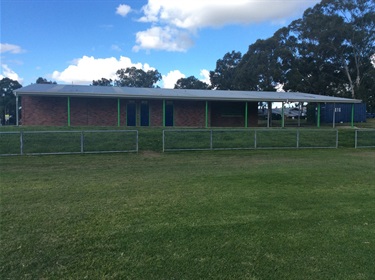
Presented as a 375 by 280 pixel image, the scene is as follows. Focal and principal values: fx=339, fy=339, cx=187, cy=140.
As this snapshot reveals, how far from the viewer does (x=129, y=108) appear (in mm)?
24328

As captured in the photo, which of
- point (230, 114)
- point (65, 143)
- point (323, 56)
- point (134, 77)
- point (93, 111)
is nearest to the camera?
point (65, 143)

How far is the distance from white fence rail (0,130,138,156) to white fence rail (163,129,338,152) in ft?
6.43

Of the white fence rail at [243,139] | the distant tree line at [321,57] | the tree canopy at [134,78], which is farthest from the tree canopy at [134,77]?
the white fence rail at [243,139]

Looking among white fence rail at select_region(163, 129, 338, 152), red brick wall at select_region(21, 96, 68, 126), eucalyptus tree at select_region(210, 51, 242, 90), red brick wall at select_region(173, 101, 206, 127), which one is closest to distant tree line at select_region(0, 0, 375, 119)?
eucalyptus tree at select_region(210, 51, 242, 90)

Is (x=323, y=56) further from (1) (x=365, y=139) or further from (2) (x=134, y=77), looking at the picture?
(2) (x=134, y=77)

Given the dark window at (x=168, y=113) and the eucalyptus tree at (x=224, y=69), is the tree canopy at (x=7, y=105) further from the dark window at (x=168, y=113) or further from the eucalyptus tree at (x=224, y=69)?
the eucalyptus tree at (x=224, y=69)

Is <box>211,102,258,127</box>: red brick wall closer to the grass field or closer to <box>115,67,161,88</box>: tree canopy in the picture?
the grass field

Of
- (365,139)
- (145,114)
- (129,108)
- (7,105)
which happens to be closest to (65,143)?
(129,108)

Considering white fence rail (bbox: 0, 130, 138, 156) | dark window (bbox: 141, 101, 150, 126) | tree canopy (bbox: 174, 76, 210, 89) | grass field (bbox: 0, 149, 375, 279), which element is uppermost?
tree canopy (bbox: 174, 76, 210, 89)

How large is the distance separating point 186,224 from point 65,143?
34.2 ft

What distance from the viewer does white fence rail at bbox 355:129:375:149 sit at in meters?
17.0

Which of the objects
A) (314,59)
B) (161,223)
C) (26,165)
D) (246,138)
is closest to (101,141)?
(26,165)

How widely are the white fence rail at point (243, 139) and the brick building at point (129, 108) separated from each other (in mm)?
6614

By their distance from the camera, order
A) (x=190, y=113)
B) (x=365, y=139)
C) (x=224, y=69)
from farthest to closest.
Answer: (x=224, y=69), (x=190, y=113), (x=365, y=139)
